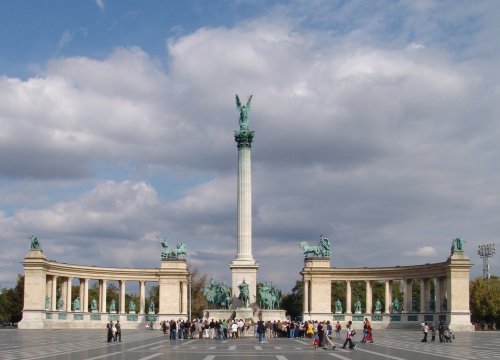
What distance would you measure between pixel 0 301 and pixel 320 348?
128 metres

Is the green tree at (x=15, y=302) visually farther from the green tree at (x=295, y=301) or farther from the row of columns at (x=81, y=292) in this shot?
the green tree at (x=295, y=301)

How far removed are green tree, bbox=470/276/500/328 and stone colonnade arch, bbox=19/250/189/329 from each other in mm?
A: 46308

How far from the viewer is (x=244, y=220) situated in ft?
302

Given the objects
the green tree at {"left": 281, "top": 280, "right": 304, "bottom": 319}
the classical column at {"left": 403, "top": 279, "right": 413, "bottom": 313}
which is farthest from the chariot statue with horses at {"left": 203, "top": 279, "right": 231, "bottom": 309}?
the green tree at {"left": 281, "top": 280, "right": 304, "bottom": 319}

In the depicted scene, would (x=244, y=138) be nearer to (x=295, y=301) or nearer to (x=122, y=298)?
(x=122, y=298)

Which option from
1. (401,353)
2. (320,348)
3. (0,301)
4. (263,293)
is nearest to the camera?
(401,353)

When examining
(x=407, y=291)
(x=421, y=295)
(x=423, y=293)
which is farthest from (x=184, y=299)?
(x=423, y=293)

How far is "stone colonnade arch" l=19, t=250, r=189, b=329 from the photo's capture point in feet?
320

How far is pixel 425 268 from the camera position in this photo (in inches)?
4033

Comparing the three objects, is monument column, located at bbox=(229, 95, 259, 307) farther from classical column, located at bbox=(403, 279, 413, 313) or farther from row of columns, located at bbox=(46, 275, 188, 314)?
classical column, located at bbox=(403, 279, 413, 313)

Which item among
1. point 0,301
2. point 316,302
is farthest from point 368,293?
point 0,301

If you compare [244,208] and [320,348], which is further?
[244,208]

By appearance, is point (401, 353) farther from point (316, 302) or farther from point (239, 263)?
point (316, 302)

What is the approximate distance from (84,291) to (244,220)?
30.8 metres
